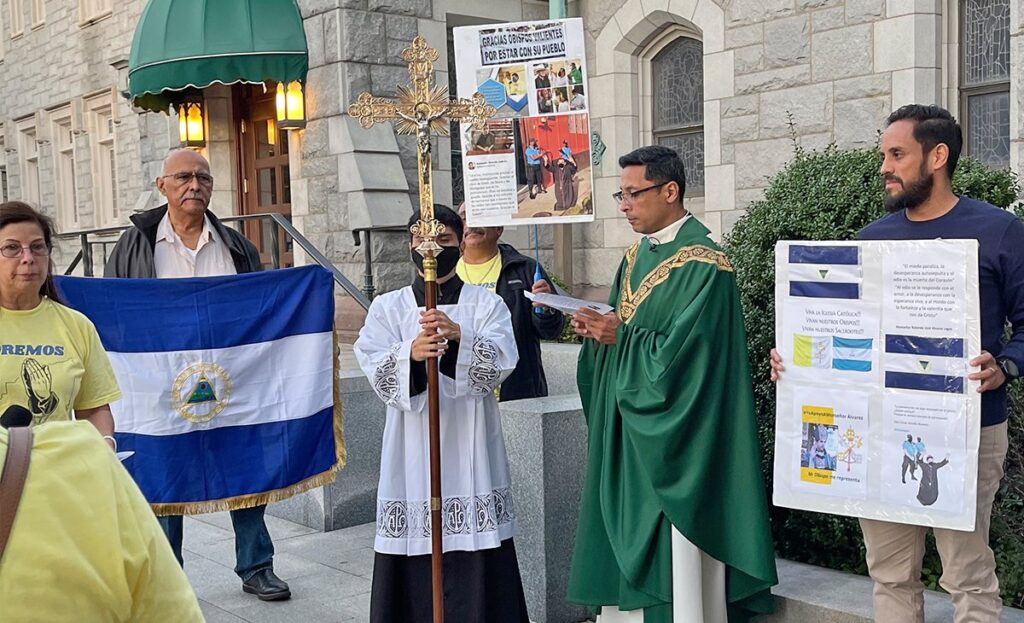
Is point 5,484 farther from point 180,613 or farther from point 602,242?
point 602,242

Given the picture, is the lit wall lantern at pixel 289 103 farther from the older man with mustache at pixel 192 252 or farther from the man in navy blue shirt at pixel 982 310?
the man in navy blue shirt at pixel 982 310

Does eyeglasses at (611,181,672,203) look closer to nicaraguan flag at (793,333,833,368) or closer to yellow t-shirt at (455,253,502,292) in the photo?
nicaraguan flag at (793,333,833,368)

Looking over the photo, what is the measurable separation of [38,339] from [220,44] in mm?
8459

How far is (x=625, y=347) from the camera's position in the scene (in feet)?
13.9

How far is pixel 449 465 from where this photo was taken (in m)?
4.31

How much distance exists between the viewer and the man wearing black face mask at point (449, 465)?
4.22 meters

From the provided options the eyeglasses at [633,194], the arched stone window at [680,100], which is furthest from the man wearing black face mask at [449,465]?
the arched stone window at [680,100]

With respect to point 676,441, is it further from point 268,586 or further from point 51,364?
point 268,586

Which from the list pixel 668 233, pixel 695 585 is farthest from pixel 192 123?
pixel 695 585

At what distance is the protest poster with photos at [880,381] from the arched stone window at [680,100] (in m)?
7.72

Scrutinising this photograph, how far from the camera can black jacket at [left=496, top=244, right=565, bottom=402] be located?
18.2ft

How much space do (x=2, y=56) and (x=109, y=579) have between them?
76.9 feet

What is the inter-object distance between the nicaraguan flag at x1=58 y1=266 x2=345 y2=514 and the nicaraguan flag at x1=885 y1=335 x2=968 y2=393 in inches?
122

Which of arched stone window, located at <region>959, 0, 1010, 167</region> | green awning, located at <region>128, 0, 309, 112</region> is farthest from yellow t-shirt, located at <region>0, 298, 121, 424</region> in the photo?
green awning, located at <region>128, 0, 309, 112</region>
